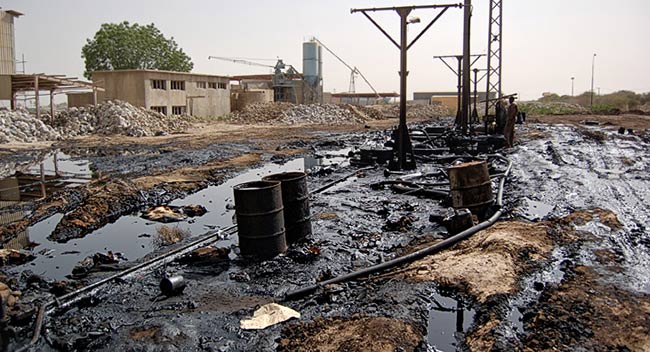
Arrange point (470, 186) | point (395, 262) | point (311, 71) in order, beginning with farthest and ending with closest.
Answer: point (311, 71) → point (470, 186) → point (395, 262)

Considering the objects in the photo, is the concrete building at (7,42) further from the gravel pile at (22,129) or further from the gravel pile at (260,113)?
the gravel pile at (260,113)

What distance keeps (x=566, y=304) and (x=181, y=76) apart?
41782 mm

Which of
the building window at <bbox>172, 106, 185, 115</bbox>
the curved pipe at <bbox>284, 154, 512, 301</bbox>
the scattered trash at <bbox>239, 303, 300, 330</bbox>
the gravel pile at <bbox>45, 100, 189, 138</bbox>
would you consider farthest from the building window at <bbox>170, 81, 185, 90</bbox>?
the scattered trash at <bbox>239, 303, 300, 330</bbox>

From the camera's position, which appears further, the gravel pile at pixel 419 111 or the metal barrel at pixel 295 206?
the gravel pile at pixel 419 111

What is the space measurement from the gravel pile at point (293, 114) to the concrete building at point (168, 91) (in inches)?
101

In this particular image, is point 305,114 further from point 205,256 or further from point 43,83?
point 205,256

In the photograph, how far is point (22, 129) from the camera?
27.0 m

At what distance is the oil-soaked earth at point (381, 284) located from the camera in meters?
4.34

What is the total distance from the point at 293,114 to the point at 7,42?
24.1 metres

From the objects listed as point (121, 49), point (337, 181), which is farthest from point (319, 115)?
point (337, 181)

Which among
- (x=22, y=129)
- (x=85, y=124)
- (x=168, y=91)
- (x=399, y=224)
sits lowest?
(x=399, y=224)

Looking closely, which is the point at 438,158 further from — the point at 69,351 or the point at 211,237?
the point at 69,351

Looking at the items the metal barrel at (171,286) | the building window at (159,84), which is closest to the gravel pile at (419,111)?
the building window at (159,84)

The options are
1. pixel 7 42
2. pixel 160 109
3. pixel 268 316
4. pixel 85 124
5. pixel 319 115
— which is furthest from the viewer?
pixel 319 115
